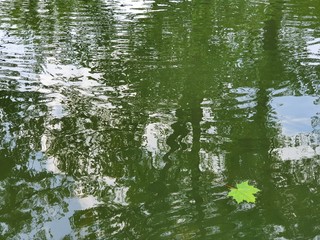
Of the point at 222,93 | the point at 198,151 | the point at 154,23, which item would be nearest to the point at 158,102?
the point at 222,93

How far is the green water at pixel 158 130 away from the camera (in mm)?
2938

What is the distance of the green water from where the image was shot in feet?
9.64

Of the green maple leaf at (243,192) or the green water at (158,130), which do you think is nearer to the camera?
the green water at (158,130)

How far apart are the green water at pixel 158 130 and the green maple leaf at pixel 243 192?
1.8 inches

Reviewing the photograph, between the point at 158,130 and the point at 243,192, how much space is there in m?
1.14

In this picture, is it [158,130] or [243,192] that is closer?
[243,192]

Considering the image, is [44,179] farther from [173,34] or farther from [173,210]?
[173,34]

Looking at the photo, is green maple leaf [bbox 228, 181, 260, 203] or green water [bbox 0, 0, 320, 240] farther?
green maple leaf [bbox 228, 181, 260, 203]

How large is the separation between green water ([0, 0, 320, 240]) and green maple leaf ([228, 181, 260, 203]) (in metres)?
0.05

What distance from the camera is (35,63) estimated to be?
5.63 metres

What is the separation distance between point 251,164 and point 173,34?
3.79 m

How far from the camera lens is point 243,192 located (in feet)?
10.2

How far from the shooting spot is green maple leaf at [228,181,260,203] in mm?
3070

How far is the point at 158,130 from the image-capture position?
13.3ft
